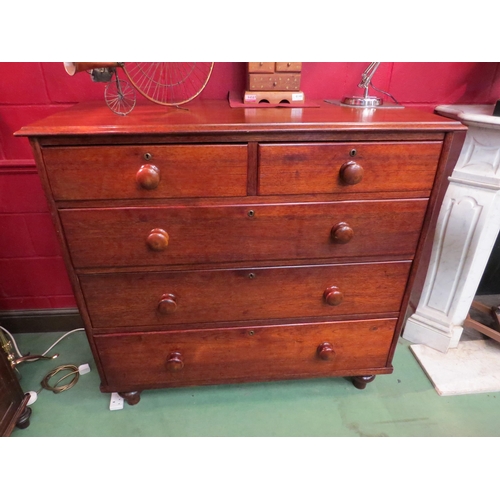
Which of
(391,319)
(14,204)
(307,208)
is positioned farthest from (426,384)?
(14,204)

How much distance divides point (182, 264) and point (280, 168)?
0.43 meters

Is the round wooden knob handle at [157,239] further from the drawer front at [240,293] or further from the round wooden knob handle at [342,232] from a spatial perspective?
the round wooden knob handle at [342,232]

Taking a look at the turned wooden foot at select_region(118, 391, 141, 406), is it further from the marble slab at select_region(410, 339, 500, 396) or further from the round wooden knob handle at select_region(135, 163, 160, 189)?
the marble slab at select_region(410, 339, 500, 396)

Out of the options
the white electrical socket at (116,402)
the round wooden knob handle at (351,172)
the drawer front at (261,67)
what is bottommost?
the white electrical socket at (116,402)

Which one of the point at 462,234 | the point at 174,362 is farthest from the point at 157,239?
the point at 462,234

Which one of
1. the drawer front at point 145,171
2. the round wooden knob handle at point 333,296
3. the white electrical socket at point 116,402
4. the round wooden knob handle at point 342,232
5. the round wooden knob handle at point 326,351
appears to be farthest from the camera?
the white electrical socket at point 116,402

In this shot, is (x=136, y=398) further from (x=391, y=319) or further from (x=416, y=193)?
(x=416, y=193)

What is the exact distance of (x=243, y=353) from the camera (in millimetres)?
1324

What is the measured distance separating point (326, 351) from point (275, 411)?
0.34 metres

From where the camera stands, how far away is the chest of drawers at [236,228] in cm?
97

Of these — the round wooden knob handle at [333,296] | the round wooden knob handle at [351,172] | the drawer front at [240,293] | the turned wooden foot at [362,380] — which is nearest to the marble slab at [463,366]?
the turned wooden foot at [362,380]

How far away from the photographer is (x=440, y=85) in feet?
4.91

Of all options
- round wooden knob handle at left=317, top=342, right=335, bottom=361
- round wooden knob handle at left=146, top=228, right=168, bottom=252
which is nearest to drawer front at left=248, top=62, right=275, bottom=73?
round wooden knob handle at left=146, top=228, right=168, bottom=252

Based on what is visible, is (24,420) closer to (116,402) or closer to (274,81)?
(116,402)
